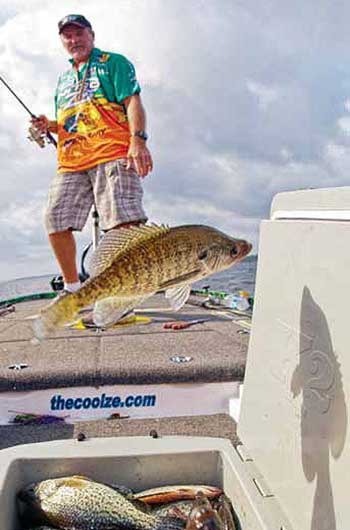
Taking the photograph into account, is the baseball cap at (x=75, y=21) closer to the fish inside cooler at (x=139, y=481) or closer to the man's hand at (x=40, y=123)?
the man's hand at (x=40, y=123)

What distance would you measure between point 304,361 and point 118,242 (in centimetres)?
49

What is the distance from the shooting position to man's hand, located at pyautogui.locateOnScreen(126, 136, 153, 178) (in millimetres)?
1894

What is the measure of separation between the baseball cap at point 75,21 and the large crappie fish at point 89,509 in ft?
6.75

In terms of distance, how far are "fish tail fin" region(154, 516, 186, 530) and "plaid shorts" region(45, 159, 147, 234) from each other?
1175 millimetres

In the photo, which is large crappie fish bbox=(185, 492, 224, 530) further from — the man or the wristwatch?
the wristwatch

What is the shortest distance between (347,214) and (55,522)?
1.02m

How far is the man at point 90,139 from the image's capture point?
246cm

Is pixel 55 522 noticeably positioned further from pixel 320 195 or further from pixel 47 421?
pixel 320 195

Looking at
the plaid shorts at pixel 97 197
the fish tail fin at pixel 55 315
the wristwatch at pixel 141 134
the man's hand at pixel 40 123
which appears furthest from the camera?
the man's hand at pixel 40 123

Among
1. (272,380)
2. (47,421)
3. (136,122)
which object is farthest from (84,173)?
(272,380)

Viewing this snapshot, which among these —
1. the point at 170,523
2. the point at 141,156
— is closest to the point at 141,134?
the point at 141,156

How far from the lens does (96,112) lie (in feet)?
8.54

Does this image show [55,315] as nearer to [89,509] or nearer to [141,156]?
[89,509]

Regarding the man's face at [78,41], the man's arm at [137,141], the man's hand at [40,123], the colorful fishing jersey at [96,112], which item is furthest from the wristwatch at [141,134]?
the man's hand at [40,123]
